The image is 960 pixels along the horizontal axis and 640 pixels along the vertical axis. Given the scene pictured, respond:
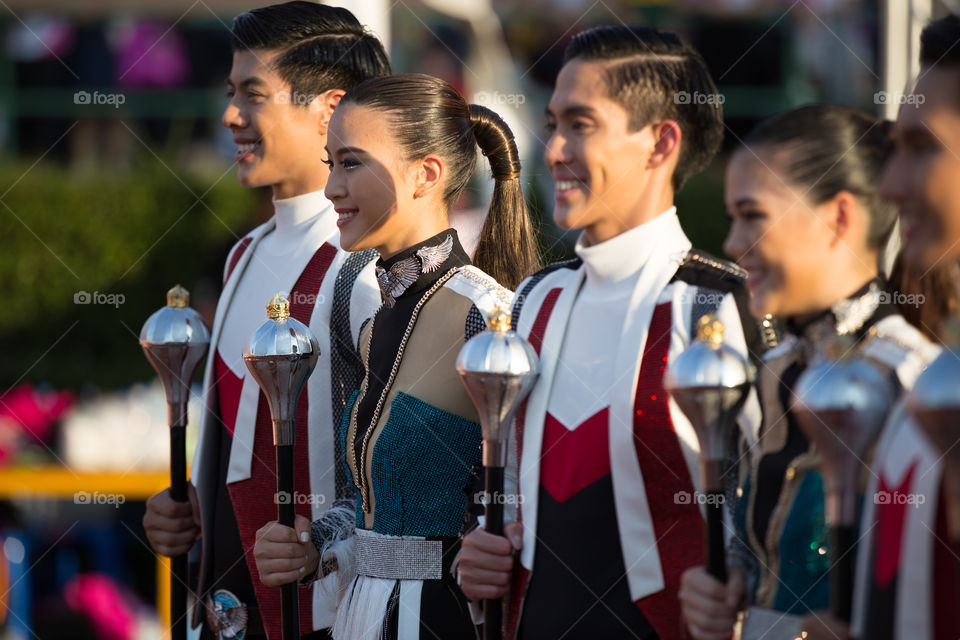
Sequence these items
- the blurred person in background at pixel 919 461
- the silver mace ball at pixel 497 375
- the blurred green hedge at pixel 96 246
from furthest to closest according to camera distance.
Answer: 1. the blurred green hedge at pixel 96 246
2. the silver mace ball at pixel 497 375
3. the blurred person in background at pixel 919 461

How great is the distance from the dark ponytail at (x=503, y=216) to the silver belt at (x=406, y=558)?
2.10 ft

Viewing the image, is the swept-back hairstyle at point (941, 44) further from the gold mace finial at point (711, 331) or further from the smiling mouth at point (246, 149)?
the smiling mouth at point (246, 149)

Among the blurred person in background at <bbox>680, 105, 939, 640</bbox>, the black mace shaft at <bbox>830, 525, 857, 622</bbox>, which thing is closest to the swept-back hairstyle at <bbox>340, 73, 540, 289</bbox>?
the blurred person in background at <bbox>680, 105, 939, 640</bbox>

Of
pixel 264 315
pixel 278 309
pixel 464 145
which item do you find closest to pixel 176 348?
pixel 264 315

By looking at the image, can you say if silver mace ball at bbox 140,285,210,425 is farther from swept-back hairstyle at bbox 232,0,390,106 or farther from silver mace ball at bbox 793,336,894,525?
silver mace ball at bbox 793,336,894,525

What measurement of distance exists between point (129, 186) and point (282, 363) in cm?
531

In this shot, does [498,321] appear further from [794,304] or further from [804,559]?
[804,559]

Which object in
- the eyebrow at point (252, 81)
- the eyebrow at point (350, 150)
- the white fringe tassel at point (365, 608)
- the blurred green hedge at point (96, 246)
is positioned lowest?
the white fringe tassel at point (365, 608)

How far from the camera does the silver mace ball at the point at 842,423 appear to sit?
1.62m

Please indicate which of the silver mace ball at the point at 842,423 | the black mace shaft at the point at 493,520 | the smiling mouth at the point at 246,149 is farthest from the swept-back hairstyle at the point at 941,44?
the smiling mouth at the point at 246,149

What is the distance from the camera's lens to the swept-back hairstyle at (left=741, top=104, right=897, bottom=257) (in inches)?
76.5

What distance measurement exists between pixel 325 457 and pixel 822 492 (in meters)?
1.32

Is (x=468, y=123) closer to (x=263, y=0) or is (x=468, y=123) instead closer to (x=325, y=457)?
(x=325, y=457)

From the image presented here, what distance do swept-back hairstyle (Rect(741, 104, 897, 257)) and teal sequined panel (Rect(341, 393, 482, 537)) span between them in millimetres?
883
